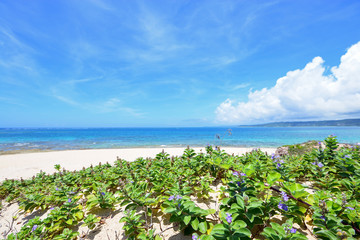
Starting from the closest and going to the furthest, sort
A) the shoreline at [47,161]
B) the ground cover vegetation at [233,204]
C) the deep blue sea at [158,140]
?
the ground cover vegetation at [233,204] < the shoreline at [47,161] < the deep blue sea at [158,140]

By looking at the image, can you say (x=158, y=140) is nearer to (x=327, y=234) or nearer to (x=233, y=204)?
(x=233, y=204)

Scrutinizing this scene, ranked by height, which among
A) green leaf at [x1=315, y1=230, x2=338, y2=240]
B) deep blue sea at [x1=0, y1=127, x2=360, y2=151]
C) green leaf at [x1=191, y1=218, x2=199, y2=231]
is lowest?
deep blue sea at [x1=0, y1=127, x2=360, y2=151]

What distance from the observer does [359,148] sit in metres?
3.89

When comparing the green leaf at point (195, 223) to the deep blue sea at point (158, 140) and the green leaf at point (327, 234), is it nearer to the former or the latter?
the green leaf at point (327, 234)

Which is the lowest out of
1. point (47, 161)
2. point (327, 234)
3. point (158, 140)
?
point (158, 140)

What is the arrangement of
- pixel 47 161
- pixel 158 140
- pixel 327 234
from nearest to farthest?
pixel 327 234
pixel 47 161
pixel 158 140

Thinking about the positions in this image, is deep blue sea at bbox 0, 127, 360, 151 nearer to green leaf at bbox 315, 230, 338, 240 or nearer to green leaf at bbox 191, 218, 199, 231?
green leaf at bbox 191, 218, 199, 231

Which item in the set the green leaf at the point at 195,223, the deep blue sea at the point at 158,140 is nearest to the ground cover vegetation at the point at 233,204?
the green leaf at the point at 195,223

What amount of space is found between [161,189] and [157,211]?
43 cm

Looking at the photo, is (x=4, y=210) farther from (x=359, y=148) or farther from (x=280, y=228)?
(x=359, y=148)

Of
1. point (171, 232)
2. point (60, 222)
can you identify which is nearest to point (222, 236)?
point (171, 232)

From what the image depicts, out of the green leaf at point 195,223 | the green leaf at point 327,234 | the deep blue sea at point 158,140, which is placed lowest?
the deep blue sea at point 158,140

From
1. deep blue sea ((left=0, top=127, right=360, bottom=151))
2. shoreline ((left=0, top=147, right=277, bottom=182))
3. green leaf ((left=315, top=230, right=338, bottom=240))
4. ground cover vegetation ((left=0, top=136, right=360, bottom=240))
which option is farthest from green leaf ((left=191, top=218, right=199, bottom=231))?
shoreline ((left=0, top=147, right=277, bottom=182))

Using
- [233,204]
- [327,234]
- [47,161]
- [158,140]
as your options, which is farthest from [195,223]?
[158,140]
